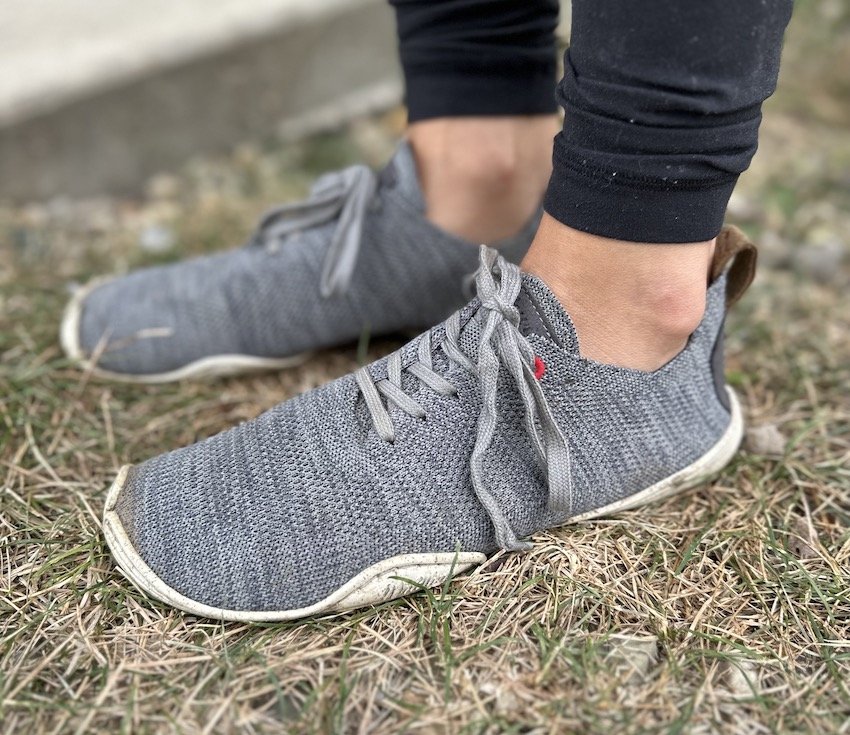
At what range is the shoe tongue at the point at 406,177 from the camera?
4.59ft

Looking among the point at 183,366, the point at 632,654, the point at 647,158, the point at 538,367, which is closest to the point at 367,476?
the point at 538,367

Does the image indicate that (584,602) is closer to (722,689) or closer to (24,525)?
(722,689)

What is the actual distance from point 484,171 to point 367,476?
0.62 meters

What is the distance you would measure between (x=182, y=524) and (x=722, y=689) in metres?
0.66

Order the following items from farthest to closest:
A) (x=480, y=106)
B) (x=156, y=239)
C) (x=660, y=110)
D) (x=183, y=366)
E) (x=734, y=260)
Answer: (x=156, y=239) < (x=183, y=366) < (x=480, y=106) < (x=734, y=260) < (x=660, y=110)

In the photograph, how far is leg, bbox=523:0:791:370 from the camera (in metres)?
0.84

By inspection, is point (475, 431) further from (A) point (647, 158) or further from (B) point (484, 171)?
(B) point (484, 171)

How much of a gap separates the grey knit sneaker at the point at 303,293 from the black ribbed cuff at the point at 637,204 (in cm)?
42

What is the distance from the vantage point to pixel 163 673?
927 millimetres

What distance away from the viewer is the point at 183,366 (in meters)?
1.45

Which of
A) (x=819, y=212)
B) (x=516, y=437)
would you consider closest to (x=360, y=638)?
(x=516, y=437)

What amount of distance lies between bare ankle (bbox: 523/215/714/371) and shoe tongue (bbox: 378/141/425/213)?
39 cm

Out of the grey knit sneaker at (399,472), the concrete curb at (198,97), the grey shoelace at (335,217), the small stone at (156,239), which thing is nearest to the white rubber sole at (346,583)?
the grey knit sneaker at (399,472)

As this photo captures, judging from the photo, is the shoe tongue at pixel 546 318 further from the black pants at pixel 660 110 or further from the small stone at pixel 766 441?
the small stone at pixel 766 441
